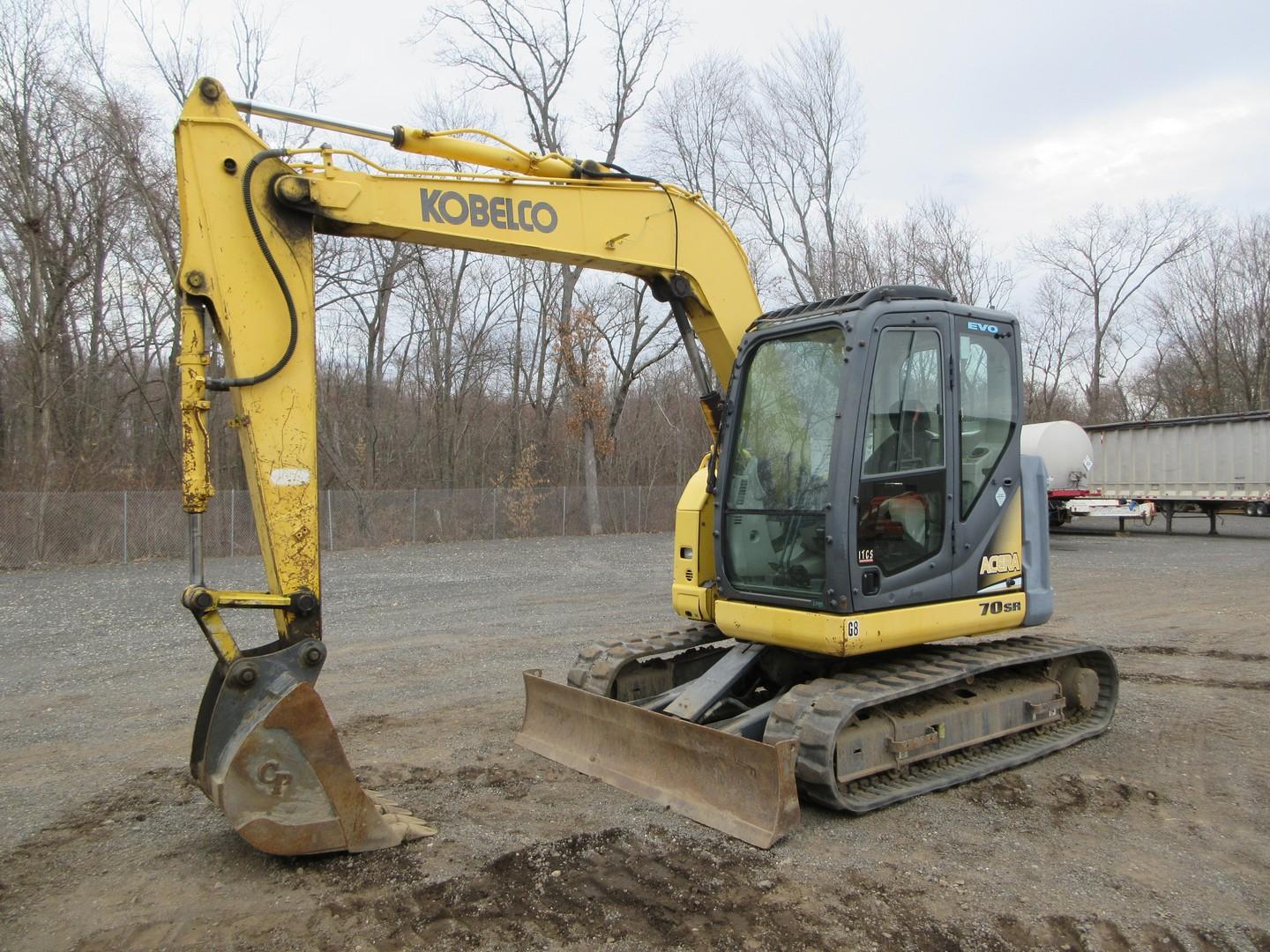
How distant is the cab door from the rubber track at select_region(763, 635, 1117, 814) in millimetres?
445

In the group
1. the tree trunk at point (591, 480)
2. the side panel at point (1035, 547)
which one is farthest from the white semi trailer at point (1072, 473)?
the side panel at point (1035, 547)

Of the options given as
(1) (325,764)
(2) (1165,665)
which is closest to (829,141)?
(2) (1165,665)

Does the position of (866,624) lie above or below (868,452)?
below

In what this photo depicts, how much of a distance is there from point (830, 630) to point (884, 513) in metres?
0.72

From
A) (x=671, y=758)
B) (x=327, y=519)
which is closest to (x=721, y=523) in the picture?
(x=671, y=758)

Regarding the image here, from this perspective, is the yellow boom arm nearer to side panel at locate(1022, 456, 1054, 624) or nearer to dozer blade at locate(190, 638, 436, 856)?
dozer blade at locate(190, 638, 436, 856)

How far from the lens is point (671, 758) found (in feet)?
16.4

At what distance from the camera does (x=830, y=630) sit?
194 inches

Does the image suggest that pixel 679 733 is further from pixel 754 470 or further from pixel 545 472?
pixel 545 472

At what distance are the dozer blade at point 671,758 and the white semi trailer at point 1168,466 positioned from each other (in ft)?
60.2

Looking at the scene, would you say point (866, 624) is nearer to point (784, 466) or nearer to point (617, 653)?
point (784, 466)

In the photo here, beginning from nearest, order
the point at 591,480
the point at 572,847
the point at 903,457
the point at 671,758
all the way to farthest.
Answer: the point at 572,847 < the point at 671,758 < the point at 903,457 < the point at 591,480

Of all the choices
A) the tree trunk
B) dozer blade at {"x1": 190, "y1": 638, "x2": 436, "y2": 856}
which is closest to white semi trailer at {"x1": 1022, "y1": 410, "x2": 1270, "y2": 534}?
the tree trunk

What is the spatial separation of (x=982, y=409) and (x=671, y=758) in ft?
8.97
